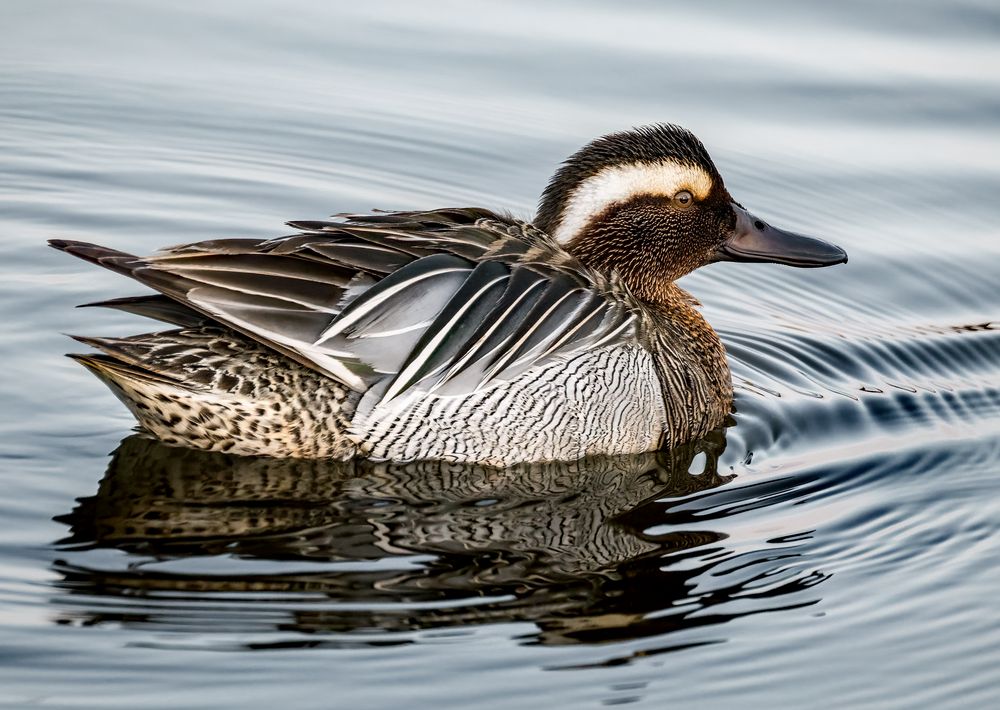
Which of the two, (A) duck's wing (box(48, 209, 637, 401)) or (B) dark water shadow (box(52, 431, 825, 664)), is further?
(A) duck's wing (box(48, 209, 637, 401))

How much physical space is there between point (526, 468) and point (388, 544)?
101 centimetres

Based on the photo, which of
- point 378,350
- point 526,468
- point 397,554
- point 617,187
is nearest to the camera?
point 397,554

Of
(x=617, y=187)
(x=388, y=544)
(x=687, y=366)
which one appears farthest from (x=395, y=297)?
(x=687, y=366)

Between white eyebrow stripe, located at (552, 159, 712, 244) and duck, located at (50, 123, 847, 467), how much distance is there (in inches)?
0.9

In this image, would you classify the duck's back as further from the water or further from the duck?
the water

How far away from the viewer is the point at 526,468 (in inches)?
264

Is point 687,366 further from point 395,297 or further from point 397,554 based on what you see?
point 397,554

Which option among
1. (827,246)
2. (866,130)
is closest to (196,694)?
(827,246)

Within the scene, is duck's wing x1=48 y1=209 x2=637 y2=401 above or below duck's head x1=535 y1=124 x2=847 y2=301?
below

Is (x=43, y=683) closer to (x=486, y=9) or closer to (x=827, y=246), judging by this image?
(x=827, y=246)

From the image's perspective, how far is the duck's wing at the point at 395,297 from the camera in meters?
6.28

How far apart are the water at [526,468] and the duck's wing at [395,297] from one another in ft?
1.57

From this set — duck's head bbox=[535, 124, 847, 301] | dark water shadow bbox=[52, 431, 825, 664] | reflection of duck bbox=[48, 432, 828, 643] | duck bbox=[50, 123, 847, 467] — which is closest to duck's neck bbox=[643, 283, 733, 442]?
duck bbox=[50, 123, 847, 467]

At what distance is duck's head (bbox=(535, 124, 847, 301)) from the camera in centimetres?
725
